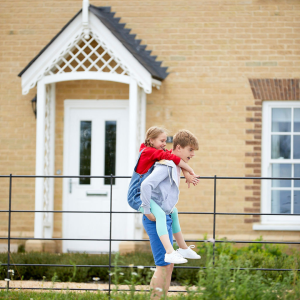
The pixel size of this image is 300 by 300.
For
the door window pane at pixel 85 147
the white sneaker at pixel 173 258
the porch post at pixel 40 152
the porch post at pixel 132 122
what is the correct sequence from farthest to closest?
1. the door window pane at pixel 85 147
2. the porch post at pixel 40 152
3. the porch post at pixel 132 122
4. the white sneaker at pixel 173 258

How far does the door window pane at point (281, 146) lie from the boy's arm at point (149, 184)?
4.22 m

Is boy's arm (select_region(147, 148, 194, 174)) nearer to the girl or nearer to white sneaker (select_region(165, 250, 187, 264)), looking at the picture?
the girl

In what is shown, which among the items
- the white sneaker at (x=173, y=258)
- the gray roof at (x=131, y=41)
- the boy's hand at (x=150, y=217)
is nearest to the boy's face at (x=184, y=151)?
the boy's hand at (x=150, y=217)

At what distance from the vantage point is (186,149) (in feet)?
11.5

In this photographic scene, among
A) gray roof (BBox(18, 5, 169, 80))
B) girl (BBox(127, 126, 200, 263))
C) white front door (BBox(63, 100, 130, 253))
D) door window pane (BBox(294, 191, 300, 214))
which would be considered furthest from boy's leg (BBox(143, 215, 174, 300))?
door window pane (BBox(294, 191, 300, 214))

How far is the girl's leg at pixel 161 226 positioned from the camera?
10.5 feet

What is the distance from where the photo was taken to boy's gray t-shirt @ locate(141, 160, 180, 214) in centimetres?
328

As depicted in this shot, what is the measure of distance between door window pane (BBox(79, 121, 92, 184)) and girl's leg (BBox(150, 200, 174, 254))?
404 cm

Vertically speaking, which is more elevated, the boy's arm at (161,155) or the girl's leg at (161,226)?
the boy's arm at (161,155)

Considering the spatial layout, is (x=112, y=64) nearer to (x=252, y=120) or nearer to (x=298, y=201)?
(x=252, y=120)

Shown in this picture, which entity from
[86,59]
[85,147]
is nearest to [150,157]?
[86,59]

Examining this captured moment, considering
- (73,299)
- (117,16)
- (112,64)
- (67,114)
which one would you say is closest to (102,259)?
(73,299)

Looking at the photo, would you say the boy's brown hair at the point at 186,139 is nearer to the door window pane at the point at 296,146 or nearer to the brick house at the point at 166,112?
the brick house at the point at 166,112

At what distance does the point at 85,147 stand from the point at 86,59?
4.71 feet
